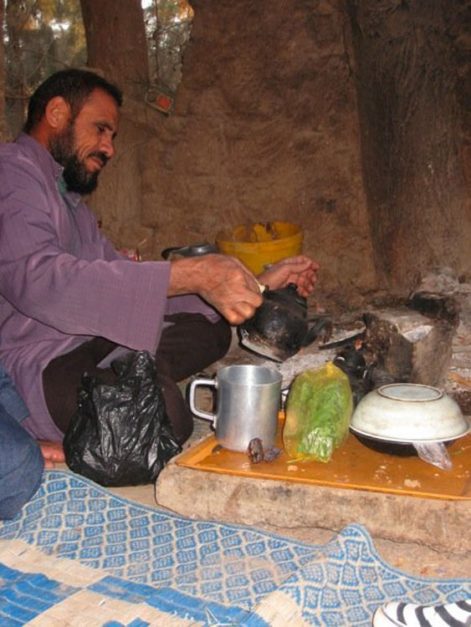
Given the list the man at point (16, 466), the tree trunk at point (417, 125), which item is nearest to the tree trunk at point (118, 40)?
the tree trunk at point (417, 125)

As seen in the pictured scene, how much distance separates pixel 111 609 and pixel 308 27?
4.68 m

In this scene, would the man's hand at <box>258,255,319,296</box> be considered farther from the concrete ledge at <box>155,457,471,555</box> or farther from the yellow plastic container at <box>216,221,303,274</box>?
the yellow plastic container at <box>216,221,303,274</box>

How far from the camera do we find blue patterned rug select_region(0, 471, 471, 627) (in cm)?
194

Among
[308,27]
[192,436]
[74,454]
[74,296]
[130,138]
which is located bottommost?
[192,436]

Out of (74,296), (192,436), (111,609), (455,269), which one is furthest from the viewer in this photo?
(455,269)

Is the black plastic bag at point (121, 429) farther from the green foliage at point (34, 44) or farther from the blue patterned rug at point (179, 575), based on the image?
the green foliage at point (34, 44)

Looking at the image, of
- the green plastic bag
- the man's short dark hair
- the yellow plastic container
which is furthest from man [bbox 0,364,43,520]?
the yellow plastic container

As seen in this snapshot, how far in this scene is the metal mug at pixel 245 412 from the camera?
251 cm

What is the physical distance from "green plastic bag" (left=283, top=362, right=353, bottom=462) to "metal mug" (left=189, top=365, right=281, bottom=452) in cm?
6

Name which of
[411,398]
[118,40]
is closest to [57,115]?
[411,398]

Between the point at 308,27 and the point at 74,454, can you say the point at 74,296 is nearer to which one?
the point at 74,454

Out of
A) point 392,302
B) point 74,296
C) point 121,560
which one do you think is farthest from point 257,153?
point 121,560

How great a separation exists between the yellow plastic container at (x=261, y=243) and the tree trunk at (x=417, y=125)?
69 centimetres

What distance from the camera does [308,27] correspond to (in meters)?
5.64
